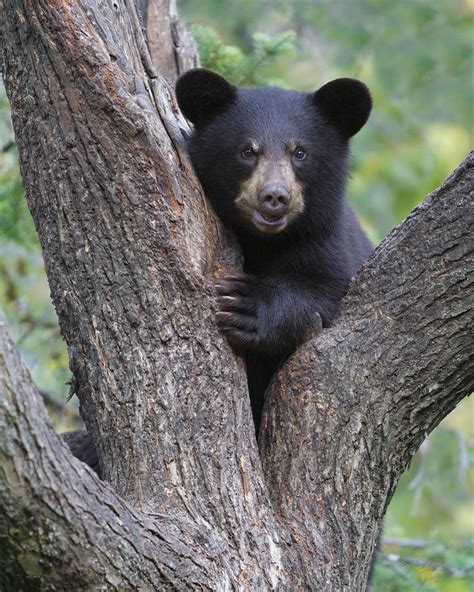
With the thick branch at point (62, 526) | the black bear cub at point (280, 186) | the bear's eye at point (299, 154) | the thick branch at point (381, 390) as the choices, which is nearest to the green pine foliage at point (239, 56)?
the black bear cub at point (280, 186)

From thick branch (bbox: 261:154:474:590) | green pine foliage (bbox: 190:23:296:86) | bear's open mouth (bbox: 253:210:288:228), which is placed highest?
green pine foliage (bbox: 190:23:296:86)

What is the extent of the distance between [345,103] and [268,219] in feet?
3.17

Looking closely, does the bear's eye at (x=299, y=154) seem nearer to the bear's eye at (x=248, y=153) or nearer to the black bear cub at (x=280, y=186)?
the black bear cub at (x=280, y=186)

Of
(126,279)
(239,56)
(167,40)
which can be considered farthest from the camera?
(239,56)

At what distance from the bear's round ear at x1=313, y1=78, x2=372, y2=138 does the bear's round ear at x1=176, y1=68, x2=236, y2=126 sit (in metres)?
0.52

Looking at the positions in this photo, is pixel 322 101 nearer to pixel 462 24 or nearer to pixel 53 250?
pixel 53 250

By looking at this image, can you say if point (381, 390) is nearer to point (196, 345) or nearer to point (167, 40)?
point (196, 345)

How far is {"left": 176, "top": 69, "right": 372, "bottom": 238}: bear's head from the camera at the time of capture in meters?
4.92

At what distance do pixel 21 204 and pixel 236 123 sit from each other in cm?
201

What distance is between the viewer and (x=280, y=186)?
4.86m

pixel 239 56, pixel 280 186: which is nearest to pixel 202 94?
pixel 280 186

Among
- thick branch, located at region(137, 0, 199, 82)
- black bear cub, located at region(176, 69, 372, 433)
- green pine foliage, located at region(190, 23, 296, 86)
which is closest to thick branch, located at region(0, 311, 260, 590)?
black bear cub, located at region(176, 69, 372, 433)

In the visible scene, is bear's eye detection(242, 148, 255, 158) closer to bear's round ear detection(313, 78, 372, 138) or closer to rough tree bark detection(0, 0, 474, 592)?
bear's round ear detection(313, 78, 372, 138)

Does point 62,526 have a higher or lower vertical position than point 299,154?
lower
